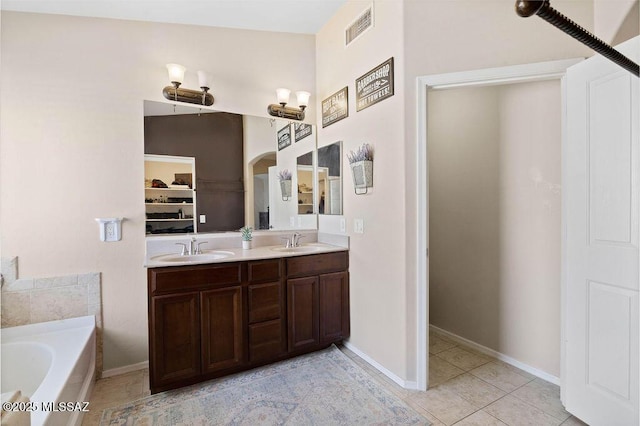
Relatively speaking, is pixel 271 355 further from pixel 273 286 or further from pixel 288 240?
pixel 288 240

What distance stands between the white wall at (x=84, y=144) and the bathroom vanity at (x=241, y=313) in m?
0.59

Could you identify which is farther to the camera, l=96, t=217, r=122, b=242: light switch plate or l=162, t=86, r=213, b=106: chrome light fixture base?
l=162, t=86, r=213, b=106: chrome light fixture base

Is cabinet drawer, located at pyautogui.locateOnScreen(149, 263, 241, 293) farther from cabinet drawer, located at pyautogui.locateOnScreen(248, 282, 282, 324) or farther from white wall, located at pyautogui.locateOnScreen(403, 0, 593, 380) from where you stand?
white wall, located at pyautogui.locateOnScreen(403, 0, 593, 380)

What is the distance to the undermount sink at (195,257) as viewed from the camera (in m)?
2.28

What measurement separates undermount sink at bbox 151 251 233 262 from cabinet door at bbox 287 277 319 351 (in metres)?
0.61

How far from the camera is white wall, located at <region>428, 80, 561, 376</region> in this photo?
2156mm

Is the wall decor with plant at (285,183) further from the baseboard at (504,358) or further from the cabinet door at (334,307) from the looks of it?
the baseboard at (504,358)

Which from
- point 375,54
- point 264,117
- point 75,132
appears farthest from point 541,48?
point 75,132

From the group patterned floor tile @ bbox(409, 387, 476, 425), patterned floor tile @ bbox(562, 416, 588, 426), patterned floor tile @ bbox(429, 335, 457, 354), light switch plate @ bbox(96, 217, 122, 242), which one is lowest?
Result: patterned floor tile @ bbox(429, 335, 457, 354)

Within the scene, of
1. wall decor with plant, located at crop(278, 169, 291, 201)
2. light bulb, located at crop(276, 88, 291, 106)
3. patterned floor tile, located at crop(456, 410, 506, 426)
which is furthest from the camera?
wall decor with plant, located at crop(278, 169, 291, 201)

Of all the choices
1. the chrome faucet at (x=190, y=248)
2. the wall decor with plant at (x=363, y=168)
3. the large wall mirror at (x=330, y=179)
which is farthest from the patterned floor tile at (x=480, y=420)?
the chrome faucet at (x=190, y=248)

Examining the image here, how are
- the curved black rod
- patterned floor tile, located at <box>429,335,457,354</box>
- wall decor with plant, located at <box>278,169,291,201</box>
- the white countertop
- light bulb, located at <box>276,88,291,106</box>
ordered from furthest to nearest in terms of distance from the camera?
1. wall decor with plant, located at <box>278,169,291,201</box>
2. light bulb, located at <box>276,88,291,106</box>
3. patterned floor tile, located at <box>429,335,457,354</box>
4. the white countertop
5. the curved black rod

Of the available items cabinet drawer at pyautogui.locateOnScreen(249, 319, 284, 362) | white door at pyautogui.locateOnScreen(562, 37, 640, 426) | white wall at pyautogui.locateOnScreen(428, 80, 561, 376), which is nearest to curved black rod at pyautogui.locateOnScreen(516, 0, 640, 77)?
white door at pyautogui.locateOnScreen(562, 37, 640, 426)

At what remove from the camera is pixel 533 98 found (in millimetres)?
2203
